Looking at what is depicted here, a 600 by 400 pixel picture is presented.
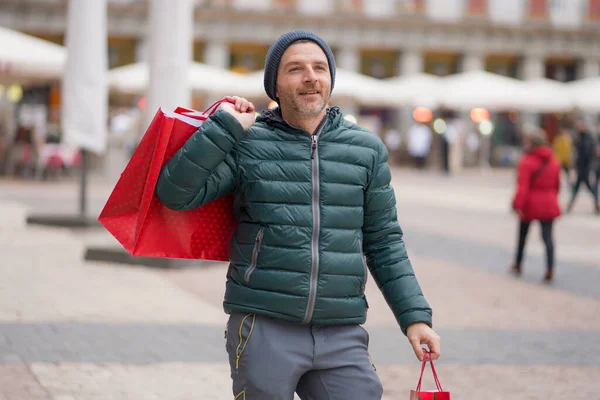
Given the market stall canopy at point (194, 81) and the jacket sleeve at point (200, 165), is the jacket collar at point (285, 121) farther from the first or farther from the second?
the market stall canopy at point (194, 81)

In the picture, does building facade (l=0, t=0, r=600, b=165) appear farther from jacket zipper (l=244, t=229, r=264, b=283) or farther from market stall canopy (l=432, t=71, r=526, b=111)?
jacket zipper (l=244, t=229, r=264, b=283)

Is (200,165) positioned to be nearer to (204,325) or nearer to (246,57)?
(204,325)

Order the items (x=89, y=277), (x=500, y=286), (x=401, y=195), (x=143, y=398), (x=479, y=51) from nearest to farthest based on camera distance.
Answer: (x=143, y=398), (x=89, y=277), (x=500, y=286), (x=401, y=195), (x=479, y=51)

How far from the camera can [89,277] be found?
1000cm

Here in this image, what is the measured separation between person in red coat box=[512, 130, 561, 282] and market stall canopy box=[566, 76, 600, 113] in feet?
66.8

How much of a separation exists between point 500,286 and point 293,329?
303 inches

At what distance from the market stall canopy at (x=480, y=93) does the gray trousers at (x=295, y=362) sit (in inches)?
1218

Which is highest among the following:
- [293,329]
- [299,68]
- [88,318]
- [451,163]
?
[299,68]

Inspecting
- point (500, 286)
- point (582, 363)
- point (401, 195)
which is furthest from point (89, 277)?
point (401, 195)

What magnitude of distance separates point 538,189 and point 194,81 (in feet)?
57.0

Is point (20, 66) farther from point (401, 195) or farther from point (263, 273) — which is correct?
point (263, 273)

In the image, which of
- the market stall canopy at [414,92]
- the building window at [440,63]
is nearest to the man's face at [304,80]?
the market stall canopy at [414,92]

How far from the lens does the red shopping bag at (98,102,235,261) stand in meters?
3.40

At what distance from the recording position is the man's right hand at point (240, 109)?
A: 3.35m
